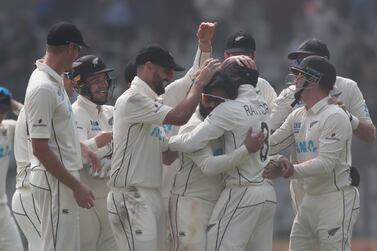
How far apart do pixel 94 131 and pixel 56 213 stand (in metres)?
1.64

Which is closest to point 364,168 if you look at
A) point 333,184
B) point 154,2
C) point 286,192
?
point 286,192

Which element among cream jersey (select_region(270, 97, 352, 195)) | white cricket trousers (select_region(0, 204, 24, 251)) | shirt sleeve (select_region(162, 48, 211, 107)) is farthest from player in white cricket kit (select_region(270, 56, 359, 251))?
white cricket trousers (select_region(0, 204, 24, 251))

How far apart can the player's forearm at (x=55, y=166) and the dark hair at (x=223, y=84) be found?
1.38m

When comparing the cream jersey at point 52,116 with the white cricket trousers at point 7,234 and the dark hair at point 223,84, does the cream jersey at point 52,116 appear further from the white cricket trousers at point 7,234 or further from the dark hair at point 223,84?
the white cricket trousers at point 7,234

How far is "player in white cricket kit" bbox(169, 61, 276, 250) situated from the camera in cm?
899

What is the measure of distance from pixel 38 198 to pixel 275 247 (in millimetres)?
7605

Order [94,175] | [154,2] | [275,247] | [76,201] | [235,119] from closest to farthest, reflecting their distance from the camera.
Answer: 1. [76,201]
2. [235,119]
3. [94,175]
4. [275,247]
5. [154,2]

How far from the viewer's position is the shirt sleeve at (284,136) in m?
9.77

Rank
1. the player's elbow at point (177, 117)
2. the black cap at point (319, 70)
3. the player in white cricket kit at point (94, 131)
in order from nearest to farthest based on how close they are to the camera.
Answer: the player's elbow at point (177, 117) → the black cap at point (319, 70) → the player in white cricket kit at point (94, 131)

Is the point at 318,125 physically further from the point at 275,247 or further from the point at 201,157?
the point at 275,247

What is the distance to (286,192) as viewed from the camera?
1669cm

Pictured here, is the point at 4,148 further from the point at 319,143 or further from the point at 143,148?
the point at 319,143

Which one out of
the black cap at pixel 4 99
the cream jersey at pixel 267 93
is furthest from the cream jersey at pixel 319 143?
the black cap at pixel 4 99

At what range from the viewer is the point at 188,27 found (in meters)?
18.6
